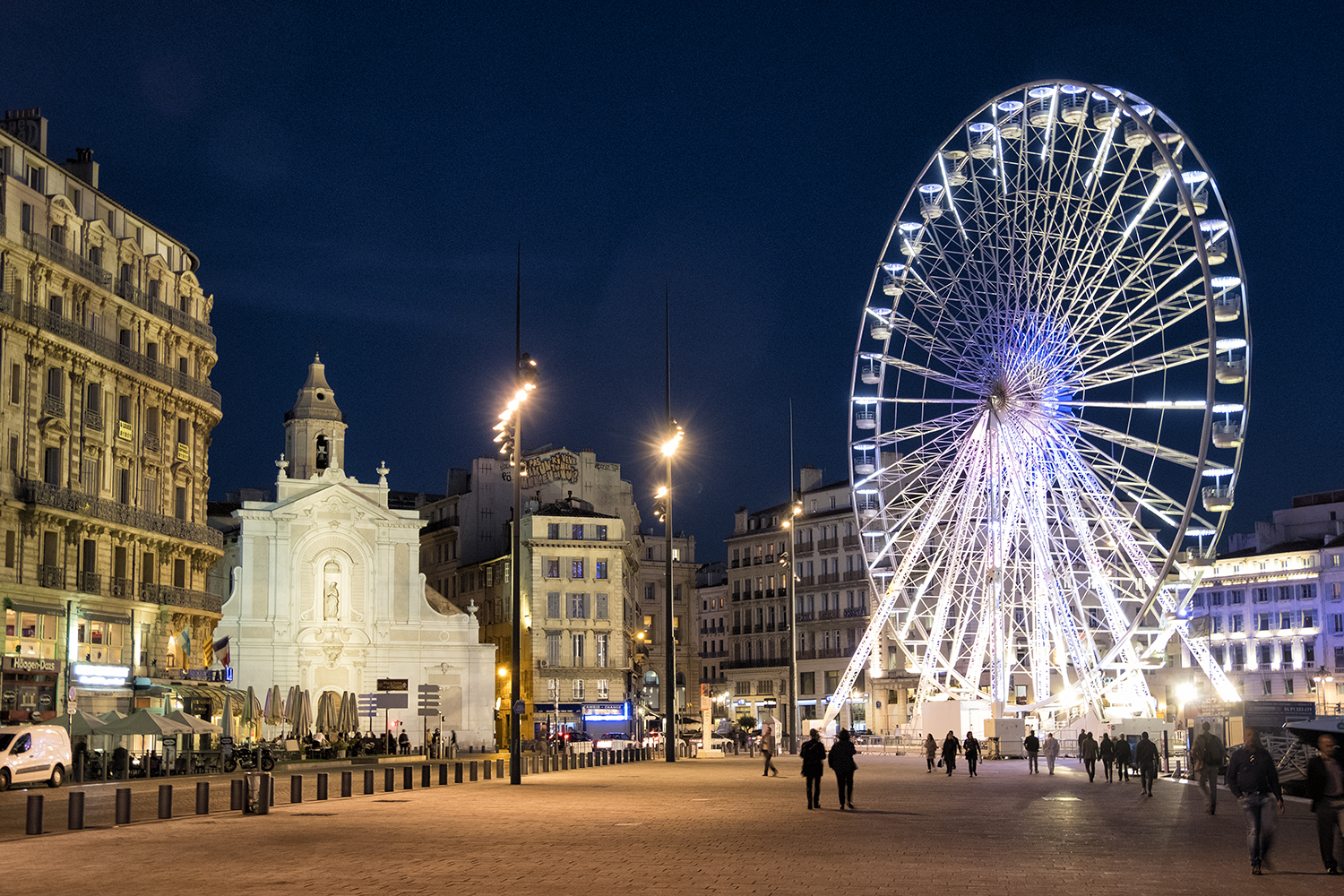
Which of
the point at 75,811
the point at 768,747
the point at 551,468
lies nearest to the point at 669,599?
the point at 768,747

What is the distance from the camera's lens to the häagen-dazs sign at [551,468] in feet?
382

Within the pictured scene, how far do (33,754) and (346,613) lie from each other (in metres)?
46.2

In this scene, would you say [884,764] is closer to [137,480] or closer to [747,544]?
[137,480]

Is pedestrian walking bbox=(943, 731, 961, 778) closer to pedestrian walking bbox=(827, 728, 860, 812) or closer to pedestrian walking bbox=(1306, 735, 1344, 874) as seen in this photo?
pedestrian walking bbox=(827, 728, 860, 812)

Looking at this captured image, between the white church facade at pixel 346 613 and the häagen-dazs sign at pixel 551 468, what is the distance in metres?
25.4

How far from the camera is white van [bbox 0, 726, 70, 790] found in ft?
138

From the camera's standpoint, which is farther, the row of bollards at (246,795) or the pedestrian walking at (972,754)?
the pedestrian walking at (972,754)

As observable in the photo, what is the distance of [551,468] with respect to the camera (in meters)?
117

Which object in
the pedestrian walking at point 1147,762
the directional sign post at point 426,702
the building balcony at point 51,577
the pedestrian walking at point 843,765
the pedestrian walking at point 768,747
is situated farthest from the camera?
the directional sign post at point 426,702

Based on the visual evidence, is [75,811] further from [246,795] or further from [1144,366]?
[1144,366]

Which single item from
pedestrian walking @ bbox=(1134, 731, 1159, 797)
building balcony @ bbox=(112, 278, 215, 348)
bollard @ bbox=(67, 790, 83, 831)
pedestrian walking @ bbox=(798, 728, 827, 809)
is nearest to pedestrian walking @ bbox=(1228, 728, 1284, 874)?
pedestrian walking @ bbox=(798, 728, 827, 809)

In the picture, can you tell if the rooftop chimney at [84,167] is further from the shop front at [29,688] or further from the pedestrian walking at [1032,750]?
the pedestrian walking at [1032,750]

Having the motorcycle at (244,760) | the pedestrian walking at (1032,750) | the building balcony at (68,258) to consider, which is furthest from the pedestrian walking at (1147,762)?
the building balcony at (68,258)

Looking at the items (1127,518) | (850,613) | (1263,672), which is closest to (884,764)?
(1127,518)
